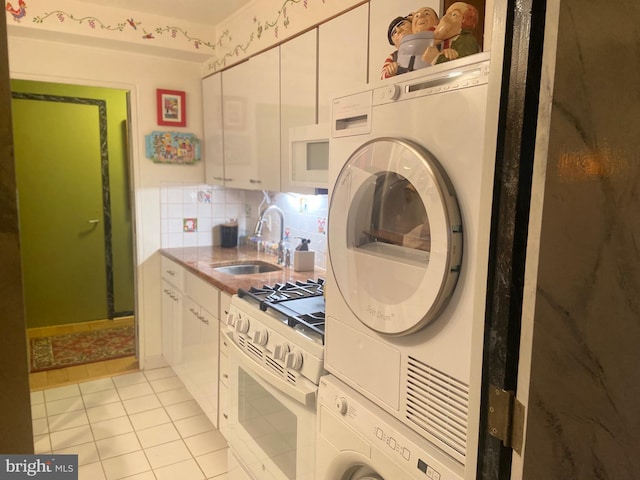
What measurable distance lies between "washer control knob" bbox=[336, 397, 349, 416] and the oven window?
0.35 m

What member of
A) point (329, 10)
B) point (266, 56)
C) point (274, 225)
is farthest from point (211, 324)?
point (329, 10)

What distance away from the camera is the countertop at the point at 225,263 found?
7.70 ft

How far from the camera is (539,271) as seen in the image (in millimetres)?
679

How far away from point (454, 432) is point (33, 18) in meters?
3.09

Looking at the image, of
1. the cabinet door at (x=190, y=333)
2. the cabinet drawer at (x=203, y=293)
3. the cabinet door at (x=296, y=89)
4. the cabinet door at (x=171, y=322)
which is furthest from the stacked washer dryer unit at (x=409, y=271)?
the cabinet door at (x=171, y=322)

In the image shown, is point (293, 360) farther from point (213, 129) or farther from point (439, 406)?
point (213, 129)

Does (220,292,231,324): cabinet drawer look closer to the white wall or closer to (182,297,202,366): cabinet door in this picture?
(182,297,202,366): cabinet door

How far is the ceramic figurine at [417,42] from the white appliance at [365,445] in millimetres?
912

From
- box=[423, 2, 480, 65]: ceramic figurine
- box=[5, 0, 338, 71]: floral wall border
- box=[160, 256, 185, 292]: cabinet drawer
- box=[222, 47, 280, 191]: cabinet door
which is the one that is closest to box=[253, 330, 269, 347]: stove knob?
box=[222, 47, 280, 191]: cabinet door

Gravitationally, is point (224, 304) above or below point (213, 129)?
below

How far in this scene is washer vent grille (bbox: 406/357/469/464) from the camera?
97 centimetres

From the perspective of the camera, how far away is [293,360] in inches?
61.6

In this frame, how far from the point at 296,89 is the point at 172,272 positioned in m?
1.62

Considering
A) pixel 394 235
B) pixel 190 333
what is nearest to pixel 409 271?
pixel 394 235
